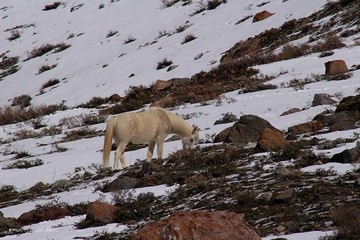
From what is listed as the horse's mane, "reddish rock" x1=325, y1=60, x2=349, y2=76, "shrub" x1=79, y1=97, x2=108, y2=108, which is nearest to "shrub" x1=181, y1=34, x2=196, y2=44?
"shrub" x1=79, y1=97, x2=108, y2=108

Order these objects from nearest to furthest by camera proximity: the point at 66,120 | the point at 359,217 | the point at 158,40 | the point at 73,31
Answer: the point at 359,217 → the point at 66,120 → the point at 158,40 → the point at 73,31

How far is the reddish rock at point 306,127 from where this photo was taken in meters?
10.3

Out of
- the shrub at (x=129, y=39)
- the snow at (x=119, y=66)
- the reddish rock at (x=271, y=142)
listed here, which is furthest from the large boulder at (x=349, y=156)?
the shrub at (x=129, y=39)

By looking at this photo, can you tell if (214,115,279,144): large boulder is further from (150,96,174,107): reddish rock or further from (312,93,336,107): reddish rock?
(150,96,174,107): reddish rock

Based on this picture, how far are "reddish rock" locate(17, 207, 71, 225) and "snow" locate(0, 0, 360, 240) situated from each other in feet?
0.78

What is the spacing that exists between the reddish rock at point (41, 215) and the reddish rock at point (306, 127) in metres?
4.66

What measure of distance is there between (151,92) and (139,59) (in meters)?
5.57

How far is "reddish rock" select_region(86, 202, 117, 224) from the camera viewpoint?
6.45 m

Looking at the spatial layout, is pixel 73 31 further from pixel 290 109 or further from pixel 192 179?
pixel 192 179

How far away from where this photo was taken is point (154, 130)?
10922 mm

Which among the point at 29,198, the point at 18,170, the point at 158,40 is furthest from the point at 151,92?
the point at 29,198

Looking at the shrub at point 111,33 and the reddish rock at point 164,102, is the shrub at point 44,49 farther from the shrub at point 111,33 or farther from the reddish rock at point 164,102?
the reddish rock at point 164,102

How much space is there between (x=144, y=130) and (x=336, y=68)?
785cm

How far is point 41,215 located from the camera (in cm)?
721
